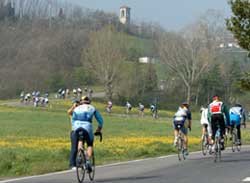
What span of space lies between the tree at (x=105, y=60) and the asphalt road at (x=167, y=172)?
2777 inches

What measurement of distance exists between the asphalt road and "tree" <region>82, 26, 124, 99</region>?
231 feet

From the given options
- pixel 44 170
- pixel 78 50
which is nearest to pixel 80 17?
pixel 78 50

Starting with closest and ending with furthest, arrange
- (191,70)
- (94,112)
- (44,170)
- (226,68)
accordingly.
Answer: (94,112) → (44,170) → (191,70) → (226,68)

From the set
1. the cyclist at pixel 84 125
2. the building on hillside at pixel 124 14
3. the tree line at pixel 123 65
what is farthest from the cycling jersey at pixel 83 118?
the building on hillside at pixel 124 14

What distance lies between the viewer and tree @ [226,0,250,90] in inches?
1502

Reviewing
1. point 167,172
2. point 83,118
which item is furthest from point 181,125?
point 83,118

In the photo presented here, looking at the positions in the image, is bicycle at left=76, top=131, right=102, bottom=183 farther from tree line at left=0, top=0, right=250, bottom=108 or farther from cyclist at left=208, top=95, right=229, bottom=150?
tree line at left=0, top=0, right=250, bottom=108

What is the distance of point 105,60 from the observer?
3627 inches

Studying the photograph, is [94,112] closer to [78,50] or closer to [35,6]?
[78,50]

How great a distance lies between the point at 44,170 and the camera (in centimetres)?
1733

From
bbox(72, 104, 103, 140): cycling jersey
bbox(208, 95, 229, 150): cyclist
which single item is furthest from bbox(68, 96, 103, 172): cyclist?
bbox(208, 95, 229, 150): cyclist

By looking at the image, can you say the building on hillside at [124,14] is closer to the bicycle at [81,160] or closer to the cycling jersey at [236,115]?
the cycling jersey at [236,115]

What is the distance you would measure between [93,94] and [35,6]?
65.9 meters

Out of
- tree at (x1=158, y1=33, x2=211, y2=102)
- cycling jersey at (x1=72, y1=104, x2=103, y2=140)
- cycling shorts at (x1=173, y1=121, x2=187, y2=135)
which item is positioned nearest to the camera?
cycling jersey at (x1=72, y1=104, x2=103, y2=140)
